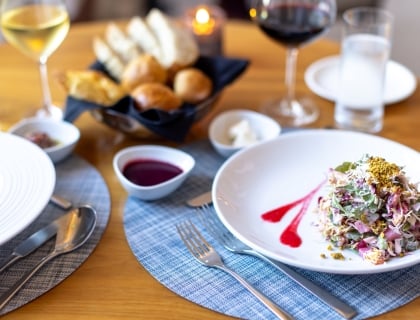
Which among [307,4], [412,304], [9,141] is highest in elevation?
[307,4]

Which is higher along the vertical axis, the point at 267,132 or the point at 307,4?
the point at 307,4

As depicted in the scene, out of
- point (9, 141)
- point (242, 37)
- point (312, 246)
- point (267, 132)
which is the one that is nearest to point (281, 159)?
point (267, 132)

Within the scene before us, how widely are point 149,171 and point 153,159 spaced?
39mm

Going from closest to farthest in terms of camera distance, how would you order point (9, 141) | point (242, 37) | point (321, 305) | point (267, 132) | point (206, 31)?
point (321, 305), point (9, 141), point (267, 132), point (206, 31), point (242, 37)

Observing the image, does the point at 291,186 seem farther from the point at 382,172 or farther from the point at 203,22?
the point at 203,22

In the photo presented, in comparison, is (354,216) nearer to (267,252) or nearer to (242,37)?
(267,252)

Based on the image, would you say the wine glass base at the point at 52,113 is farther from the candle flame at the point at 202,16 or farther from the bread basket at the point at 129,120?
the candle flame at the point at 202,16

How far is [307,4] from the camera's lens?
54.1 inches

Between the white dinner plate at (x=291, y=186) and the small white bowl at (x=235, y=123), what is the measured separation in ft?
0.30

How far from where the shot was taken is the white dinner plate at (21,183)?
90cm

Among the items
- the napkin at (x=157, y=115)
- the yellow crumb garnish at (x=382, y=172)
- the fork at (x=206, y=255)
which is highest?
the yellow crumb garnish at (x=382, y=172)

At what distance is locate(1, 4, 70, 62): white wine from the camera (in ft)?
4.23

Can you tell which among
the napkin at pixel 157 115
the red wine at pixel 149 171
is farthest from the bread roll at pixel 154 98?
the red wine at pixel 149 171

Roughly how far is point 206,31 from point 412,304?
0.95 meters
